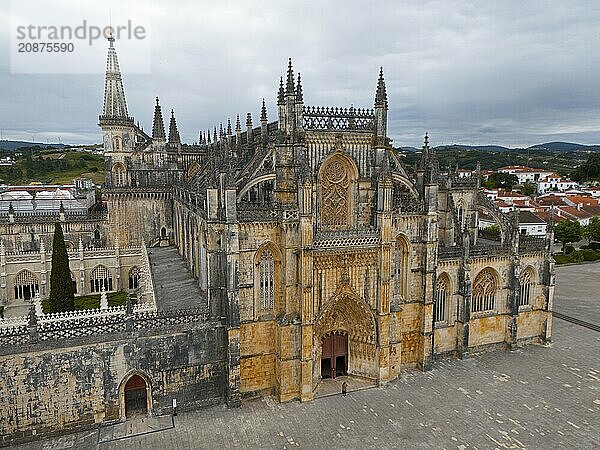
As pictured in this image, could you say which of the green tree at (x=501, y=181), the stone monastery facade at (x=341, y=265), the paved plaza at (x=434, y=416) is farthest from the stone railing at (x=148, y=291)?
the green tree at (x=501, y=181)

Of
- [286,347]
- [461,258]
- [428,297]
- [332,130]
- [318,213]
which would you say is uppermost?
[332,130]

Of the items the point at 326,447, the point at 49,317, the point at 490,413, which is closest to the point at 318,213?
the point at 326,447

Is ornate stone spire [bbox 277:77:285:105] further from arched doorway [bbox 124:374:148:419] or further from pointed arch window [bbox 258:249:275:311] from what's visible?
arched doorway [bbox 124:374:148:419]

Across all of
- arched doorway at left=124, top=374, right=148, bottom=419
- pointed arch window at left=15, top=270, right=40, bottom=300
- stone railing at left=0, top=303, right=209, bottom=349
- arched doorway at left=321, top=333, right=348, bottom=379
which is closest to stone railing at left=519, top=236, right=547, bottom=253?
arched doorway at left=321, top=333, right=348, bottom=379

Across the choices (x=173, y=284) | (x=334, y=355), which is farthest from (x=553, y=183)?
(x=173, y=284)

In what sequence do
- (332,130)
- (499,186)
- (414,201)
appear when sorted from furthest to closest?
(499,186), (414,201), (332,130)

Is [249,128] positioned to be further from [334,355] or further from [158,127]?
[334,355]

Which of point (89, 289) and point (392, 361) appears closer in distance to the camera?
point (392, 361)

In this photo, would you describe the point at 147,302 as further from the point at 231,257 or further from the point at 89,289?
the point at 89,289
